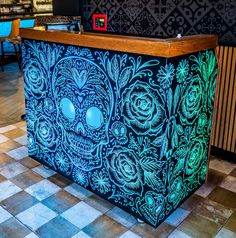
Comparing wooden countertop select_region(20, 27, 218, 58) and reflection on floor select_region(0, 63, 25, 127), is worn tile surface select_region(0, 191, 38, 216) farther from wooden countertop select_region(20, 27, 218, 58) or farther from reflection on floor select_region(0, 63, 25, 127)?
reflection on floor select_region(0, 63, 25, 127)

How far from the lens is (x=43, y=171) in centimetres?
314

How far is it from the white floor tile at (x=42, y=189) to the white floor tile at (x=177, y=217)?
100 centimetres

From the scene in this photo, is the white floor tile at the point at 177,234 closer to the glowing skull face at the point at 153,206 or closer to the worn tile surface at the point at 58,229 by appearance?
the glowing skull face at the point at 153,206

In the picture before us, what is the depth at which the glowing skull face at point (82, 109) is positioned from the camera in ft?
7.68

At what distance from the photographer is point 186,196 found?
262 centimetres

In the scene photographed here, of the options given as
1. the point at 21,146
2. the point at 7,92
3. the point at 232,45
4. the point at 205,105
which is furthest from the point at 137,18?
the point at 7,92

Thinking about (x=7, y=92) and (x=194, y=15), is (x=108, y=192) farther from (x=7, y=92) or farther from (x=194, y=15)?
(x=7, y=92)

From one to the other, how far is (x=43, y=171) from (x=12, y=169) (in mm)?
319

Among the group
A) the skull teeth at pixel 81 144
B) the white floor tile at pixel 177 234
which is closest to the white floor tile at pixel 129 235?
the white floor tile at pixel 177 234

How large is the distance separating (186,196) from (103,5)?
8.49 ft

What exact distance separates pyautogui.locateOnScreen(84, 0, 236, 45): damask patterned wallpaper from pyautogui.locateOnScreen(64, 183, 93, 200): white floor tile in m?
1.86

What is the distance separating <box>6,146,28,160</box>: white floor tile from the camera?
3445 mm

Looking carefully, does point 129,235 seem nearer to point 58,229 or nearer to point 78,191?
point 58,229

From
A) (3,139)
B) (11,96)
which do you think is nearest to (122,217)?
(3,139)
